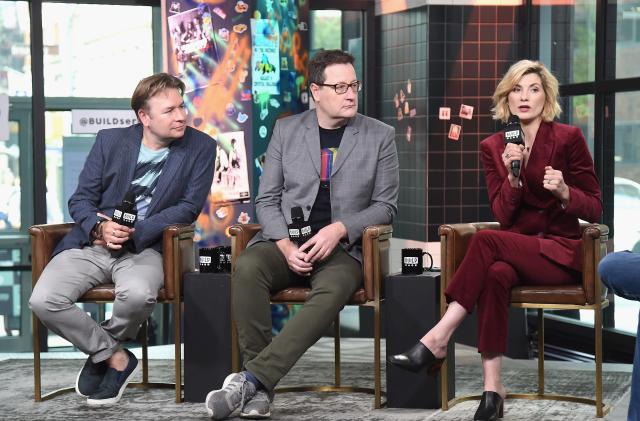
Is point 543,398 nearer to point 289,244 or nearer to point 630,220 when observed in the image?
point 289,244

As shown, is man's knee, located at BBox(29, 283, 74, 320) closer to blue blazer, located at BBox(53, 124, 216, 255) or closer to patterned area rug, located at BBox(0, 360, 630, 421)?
blue blazer, located at BBox(53, 124, 216, 255)

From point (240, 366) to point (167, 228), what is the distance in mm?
628

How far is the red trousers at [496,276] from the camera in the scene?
399 centimetres

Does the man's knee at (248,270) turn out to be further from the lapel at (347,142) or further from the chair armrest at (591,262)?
the chair armrest at (591,262)

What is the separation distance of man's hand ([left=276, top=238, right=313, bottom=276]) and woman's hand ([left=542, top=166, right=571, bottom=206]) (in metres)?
0.96

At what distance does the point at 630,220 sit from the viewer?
5879 mm

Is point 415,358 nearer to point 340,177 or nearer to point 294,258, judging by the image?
point 294,258

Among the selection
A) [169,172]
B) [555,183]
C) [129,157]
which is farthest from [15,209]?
[555,183]

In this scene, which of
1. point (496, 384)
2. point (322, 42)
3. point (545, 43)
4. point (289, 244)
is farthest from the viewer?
point (322, 42)

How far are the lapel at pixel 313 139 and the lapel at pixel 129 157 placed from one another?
716mm

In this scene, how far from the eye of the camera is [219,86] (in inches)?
241

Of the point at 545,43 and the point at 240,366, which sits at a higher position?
the point at 545,43

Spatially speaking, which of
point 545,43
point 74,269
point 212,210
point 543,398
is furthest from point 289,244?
point 545,43

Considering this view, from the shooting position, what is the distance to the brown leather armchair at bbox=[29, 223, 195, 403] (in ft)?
14.1
